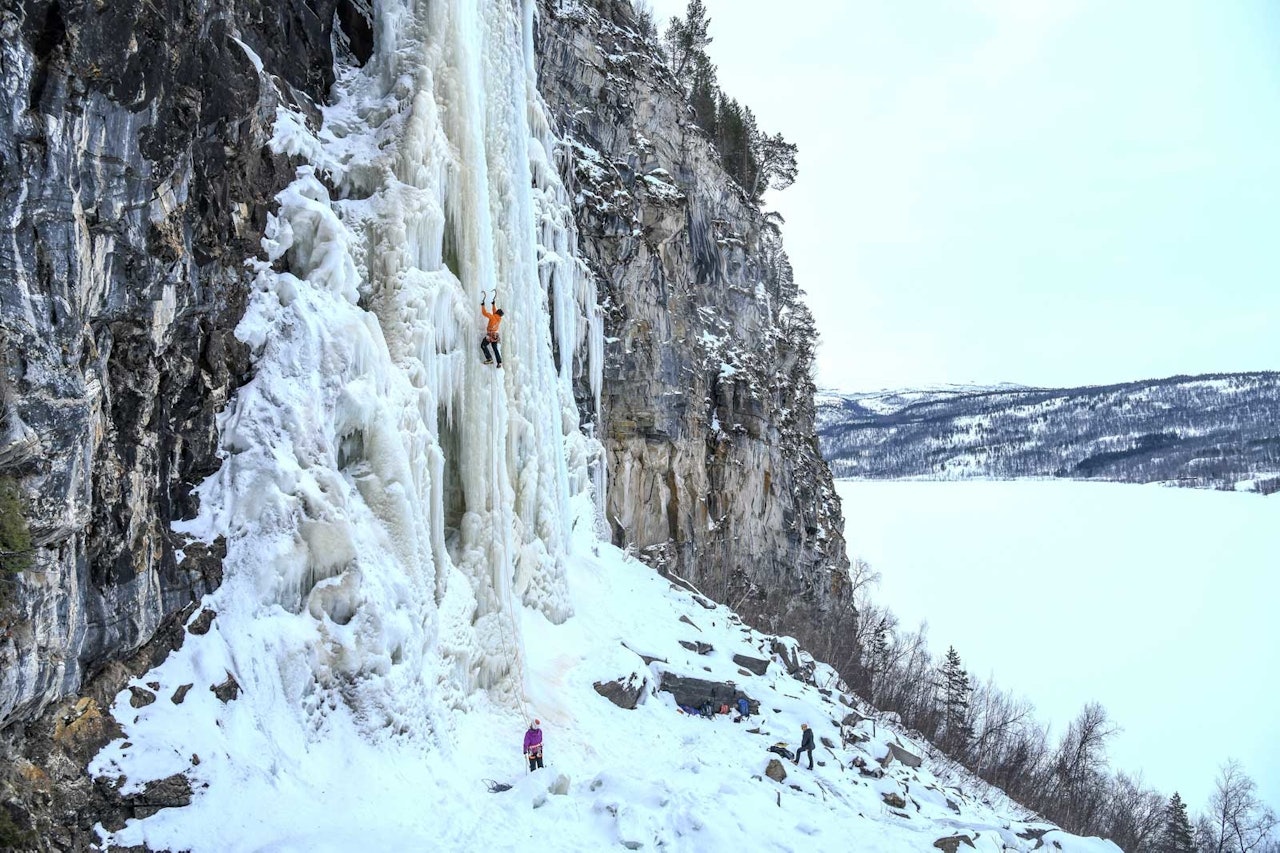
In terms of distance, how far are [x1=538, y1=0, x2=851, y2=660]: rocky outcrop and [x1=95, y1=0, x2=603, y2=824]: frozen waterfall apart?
1147 cm

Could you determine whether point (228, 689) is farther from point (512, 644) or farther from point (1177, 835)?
point (1177, 835)

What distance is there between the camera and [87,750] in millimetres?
6672

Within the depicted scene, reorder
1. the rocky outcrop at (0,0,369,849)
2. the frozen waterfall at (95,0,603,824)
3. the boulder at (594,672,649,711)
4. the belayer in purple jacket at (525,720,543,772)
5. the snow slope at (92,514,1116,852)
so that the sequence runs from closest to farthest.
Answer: the rocky outcrop at (0,0,369,849)
the snow slope at (92,514,1116,852)
the frozen waterfall at (95,0,603,824)
the belayer in purple jacket at (525,720,543,772)
the boulder at (594,672,649,711)

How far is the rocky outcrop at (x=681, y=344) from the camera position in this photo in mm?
29516

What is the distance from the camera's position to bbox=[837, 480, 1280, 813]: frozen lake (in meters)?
67.6

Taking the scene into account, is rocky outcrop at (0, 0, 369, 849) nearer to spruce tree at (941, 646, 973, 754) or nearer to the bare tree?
spruce tree at (941, 646, 973, 754)

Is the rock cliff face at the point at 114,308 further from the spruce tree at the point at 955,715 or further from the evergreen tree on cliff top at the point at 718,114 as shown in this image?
the evergreen tree on cliff top at the point at 718,114

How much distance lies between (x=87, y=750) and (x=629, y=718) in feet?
28.9

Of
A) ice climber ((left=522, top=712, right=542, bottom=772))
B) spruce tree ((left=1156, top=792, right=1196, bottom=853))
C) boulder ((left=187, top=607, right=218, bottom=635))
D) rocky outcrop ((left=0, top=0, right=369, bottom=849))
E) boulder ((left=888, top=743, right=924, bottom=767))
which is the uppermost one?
rocky outcrop ((left=0, top=0, right=369, bottom=849))

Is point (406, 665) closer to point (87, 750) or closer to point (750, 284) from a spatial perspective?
point (87, 750)

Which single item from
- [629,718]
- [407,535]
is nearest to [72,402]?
[407,535]

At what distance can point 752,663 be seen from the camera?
62.1 ft

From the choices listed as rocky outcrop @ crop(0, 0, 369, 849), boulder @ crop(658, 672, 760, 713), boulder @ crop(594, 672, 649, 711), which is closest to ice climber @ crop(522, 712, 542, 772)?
boulder @ crop(594, 672, 649, 711)

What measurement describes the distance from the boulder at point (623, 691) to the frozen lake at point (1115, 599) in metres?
58.2
